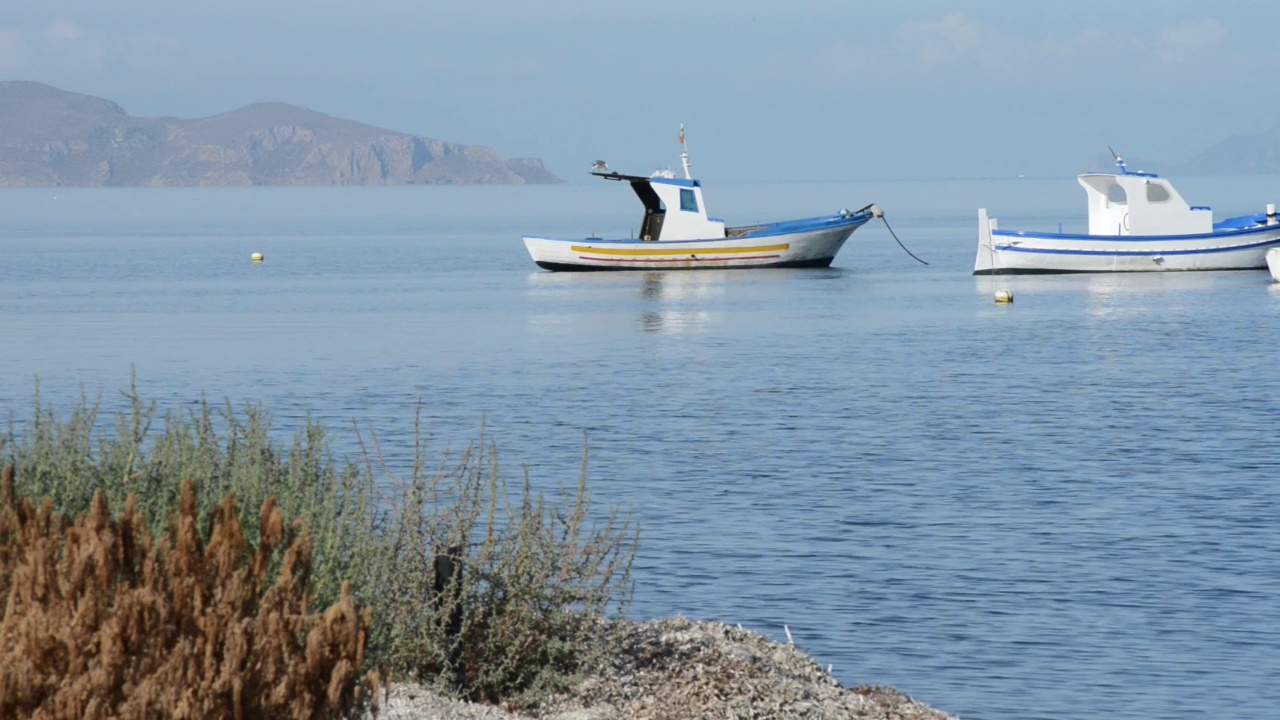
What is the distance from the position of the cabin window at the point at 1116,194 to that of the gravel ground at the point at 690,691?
41.2 meters

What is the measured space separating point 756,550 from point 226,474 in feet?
19.2

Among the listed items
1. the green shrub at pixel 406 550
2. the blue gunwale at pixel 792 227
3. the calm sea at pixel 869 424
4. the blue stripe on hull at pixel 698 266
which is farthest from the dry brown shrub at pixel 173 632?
the blue stripe on hull at pixel 698 266

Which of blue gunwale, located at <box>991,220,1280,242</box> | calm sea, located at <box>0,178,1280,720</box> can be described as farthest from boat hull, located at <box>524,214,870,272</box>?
blue gunwale, located at <box>991,220,1280,242</box>

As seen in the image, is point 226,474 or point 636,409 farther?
point 636,409

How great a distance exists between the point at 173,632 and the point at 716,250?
46.8 meters

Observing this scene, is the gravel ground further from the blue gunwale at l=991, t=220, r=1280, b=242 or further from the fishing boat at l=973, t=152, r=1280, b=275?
the blue gunwale at l=991, t=220, r=1280, b=242

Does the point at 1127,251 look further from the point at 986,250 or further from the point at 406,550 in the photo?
the point at 406,550

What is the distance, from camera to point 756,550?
1205cm

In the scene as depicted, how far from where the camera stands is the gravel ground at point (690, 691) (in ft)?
20.7

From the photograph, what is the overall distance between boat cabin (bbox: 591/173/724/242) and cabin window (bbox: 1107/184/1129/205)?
1154 centimetres

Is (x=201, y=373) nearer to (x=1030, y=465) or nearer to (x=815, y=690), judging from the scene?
(x=1030, y=465)

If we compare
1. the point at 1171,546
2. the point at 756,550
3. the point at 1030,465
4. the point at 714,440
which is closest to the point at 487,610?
the point at 756,550

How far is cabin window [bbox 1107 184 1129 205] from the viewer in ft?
153

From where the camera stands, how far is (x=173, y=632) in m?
4.51
